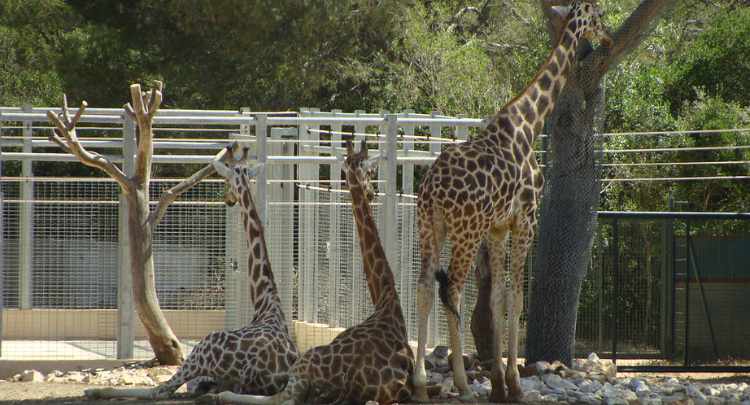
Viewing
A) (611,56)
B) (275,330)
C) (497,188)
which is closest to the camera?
(497,188)

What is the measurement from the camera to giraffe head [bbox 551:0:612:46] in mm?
9148

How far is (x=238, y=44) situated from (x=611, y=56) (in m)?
10.7

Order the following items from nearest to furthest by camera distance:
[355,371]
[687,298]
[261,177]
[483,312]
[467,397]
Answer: [355,371] < [467,397] < [483,312] < [261,177] < [687,298]

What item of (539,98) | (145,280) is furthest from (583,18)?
(145,280)

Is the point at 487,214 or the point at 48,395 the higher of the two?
the point at 487,214

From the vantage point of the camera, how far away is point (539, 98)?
879 cm

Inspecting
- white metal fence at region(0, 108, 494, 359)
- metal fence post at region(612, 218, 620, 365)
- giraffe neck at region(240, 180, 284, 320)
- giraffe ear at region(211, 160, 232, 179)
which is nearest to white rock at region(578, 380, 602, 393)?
white metal fence at region(0, 108, 494, 359)

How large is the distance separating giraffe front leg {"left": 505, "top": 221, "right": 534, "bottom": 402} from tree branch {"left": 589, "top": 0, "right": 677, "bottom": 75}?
198 centimetres

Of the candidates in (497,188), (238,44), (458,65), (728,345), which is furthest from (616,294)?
(238,44)

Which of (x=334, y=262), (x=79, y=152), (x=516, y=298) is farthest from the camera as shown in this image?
(x=334, y=262)

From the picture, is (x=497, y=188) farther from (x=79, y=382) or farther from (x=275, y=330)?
(x=79, y=382)

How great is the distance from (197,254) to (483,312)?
3570 millimetres

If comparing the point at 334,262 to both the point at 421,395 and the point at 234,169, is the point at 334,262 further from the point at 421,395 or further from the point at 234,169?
the point at 421,395

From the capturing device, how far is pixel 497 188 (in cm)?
809
